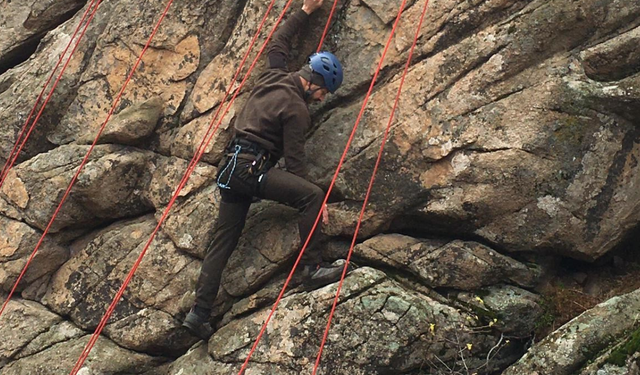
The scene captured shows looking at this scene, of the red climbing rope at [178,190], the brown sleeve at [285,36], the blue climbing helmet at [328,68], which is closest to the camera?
the blue climbing helmet at [328,68]

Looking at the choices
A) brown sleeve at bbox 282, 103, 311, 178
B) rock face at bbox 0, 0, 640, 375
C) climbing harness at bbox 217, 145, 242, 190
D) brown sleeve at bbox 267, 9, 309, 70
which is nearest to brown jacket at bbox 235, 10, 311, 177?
brown sleeve at bbox 282, 103, 311, 178

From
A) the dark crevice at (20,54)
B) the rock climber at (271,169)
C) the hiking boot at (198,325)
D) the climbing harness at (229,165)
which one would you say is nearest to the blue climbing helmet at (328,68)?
the rock climber at (271,169)

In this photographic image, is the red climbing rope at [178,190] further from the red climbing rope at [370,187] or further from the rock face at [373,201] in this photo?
the red climbing rope at [370,187]

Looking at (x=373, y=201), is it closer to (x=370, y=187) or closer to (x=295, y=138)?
(x=370, y=187)

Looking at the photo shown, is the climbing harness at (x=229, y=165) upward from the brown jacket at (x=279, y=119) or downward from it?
downward

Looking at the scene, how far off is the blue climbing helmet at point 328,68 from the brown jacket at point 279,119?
283 mm

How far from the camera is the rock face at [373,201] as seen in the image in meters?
8.94

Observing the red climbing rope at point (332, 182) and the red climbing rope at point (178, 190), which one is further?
the red climbing rope at point (178, 190)

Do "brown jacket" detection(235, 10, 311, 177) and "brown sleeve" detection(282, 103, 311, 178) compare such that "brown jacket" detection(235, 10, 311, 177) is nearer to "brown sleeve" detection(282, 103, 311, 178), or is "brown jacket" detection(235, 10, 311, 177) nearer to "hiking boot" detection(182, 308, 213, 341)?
"brown sleeve" detection(282, 103, 311, 178)

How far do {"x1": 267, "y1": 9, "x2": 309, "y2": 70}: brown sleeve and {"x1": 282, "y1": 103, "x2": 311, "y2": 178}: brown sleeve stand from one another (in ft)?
3.65

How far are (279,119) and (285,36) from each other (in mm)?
1522

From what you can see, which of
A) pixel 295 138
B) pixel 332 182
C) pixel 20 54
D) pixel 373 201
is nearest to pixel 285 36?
pixel 295 138

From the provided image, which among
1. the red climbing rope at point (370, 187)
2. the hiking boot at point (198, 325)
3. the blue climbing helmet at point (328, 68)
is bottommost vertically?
the hiking boot at point (198, 325)

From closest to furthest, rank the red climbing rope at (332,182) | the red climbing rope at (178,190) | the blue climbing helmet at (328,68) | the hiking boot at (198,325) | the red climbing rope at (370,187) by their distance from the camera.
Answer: the red climbing rope at (370,187) < the red climbing rope at (332,182) < the hiking boot at (198,325) < the blue climbing helmet at (328,68) < the red climbing rope at (178,190)
